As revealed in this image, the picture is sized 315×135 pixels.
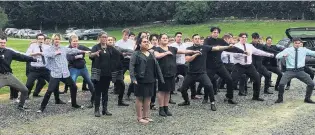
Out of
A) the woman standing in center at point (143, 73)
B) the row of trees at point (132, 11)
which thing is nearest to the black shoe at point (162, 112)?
the woman standing in center at point (143, 73)

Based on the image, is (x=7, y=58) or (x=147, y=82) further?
(x=7, y=58)

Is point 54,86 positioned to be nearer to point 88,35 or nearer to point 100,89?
point 100,89

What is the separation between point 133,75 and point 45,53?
2.64 m

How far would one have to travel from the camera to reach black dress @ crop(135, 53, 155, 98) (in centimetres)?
945

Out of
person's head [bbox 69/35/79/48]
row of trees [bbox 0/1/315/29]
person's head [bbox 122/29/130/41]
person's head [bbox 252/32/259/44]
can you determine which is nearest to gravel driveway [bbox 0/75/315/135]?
person's head [bbox 69/35/79/48]

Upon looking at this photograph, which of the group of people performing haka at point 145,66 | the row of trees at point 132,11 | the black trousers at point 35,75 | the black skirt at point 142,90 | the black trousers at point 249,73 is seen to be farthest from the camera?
the row of trees at point 132,11

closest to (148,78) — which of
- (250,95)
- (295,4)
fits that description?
(250,95)

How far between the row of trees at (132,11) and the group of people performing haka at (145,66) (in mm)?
60378

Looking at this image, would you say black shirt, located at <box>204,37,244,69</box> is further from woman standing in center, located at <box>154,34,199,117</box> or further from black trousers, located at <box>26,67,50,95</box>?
black trousers, located at <box>26,67,50,95</box>

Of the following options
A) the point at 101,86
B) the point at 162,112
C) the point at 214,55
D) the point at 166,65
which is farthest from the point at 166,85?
the point at 214,55

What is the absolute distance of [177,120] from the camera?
31.7 ft

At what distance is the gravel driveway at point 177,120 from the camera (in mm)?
8703

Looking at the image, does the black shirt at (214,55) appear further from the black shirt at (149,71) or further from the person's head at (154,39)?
the black shirt at (149,71)

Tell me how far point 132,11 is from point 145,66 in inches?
2711
